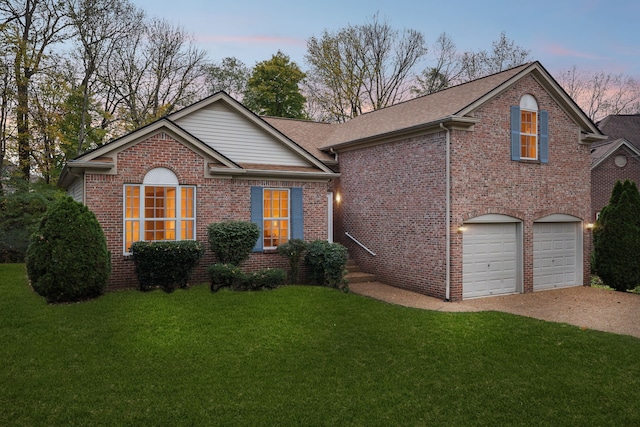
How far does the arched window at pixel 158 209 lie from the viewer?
11.7 metres

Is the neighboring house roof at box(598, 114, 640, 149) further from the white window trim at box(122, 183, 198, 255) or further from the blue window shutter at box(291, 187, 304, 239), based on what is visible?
the white window trim at box(122, 183, 198, 255)

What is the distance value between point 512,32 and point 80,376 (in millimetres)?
35735

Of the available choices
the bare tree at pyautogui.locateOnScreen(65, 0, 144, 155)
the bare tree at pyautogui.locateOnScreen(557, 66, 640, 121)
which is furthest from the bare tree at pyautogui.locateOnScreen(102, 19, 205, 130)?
the bare tree at pyautogui.locateOnScreen(557, 66, 640, 121)

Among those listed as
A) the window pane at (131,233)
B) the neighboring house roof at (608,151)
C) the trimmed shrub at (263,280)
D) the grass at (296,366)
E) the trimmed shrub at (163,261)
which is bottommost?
the grass at (296,366)

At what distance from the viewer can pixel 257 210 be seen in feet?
43.9

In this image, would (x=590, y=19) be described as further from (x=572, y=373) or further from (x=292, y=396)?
(x=292, y=396)

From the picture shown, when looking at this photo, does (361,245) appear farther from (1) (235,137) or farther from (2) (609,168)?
(2) (609,168)

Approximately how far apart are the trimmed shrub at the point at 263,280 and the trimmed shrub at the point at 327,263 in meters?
1.47

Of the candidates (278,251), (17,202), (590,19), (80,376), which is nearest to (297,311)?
(278,251)

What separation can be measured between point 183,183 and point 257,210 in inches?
90.8

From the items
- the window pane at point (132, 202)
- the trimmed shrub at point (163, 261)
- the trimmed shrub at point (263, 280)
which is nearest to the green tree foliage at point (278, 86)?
the window pane at point (132, 202)

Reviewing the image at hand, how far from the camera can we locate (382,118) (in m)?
16.7

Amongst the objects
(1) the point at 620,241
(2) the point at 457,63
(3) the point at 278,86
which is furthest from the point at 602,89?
(1) the point at 620,241

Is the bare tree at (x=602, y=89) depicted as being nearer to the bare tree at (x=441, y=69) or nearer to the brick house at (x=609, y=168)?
the bare tree at (x=441, y=69)
